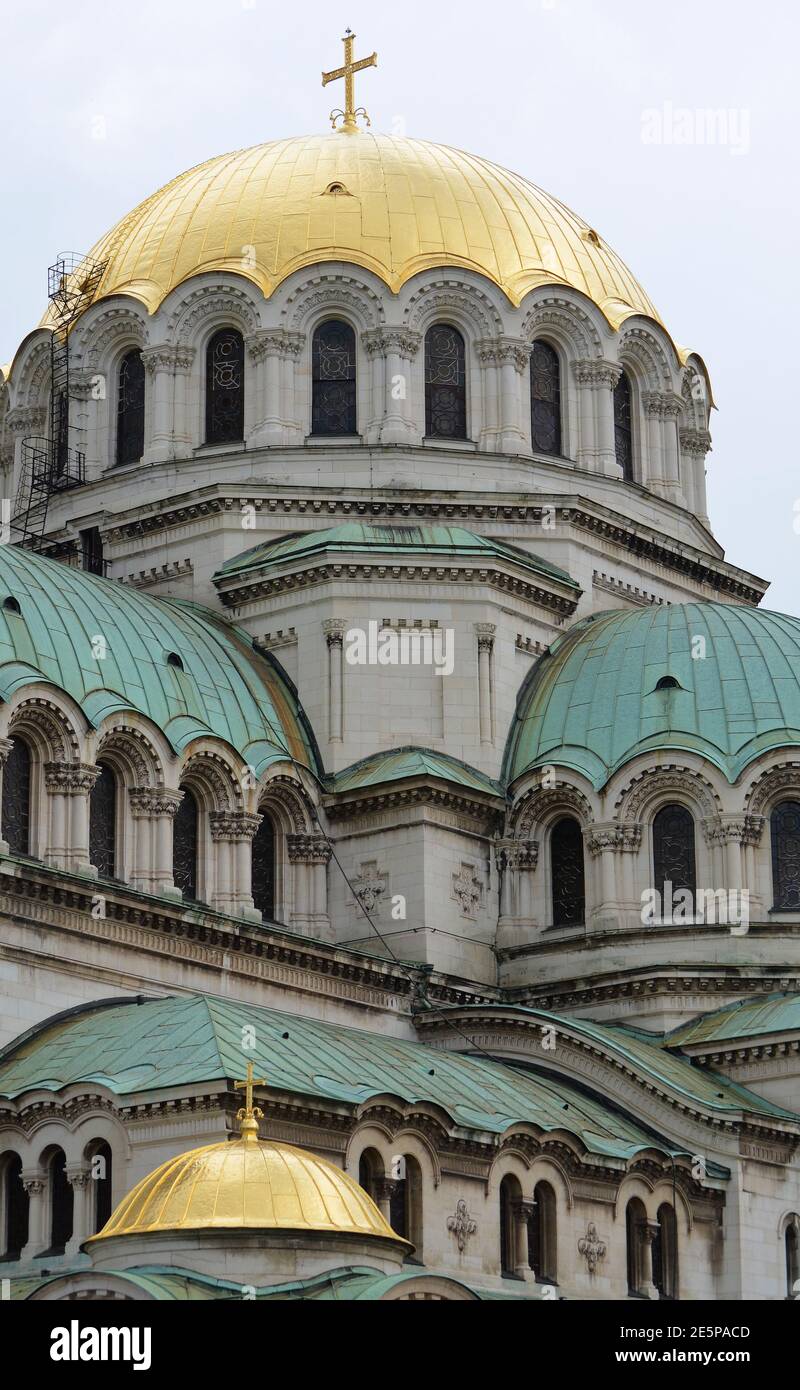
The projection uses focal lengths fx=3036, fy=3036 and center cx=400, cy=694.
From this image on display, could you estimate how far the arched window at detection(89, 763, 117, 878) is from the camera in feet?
154

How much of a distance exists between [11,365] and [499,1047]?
62.7 ft

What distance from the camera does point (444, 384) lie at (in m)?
56.7

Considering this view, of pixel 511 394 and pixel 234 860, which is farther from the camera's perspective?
pixel 511 394

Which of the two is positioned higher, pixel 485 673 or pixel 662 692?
pixel 485 673

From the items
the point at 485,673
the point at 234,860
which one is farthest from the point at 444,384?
the point at 234,860

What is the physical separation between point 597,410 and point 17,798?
16.9 metres

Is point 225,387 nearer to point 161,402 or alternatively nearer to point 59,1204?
point 161,402

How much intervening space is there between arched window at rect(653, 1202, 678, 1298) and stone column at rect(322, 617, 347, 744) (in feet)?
34.5

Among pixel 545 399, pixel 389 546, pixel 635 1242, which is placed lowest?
pixel 635 1242

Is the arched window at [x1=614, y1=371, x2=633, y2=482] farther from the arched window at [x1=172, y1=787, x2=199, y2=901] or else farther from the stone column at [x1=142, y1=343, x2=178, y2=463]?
the arched window at [x1=172, y1=787, x2=199, y2=901]

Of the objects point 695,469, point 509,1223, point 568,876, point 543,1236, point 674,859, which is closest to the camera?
point 509,1223

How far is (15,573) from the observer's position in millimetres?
48750

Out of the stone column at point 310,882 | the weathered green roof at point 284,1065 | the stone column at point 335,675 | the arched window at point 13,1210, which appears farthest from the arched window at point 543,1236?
the stone column at point 335,675
